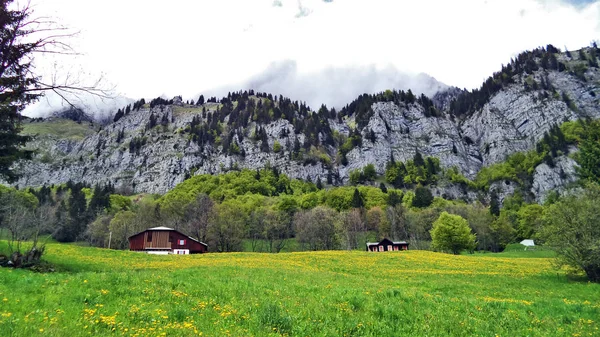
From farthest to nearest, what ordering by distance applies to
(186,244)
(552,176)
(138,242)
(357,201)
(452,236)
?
1. (552,176)
2. (357,201)
3. (452,236)
4. (186,244)
5. (138,242)

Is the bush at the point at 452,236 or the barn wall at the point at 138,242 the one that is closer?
the barn wall at the point at 138,242

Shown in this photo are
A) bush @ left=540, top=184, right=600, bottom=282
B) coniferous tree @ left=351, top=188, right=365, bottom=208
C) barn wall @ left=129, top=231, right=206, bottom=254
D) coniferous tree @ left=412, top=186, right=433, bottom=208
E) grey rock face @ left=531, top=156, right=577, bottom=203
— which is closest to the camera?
bush @ left=540, top=184, right=600, bottom=282

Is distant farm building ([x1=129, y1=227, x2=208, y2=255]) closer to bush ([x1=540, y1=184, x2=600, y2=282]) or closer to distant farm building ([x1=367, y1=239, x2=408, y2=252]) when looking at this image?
distant farm building ([x1=367, y1=239, x2=408, y2=252])

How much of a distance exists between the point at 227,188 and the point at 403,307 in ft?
548

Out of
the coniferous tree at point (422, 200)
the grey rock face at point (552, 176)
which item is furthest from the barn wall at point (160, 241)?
the grey rock face at point (552, 176)

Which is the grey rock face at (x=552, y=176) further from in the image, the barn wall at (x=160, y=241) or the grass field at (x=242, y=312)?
the grass field at (x=242, y=312)

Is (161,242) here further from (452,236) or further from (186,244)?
(452,236)

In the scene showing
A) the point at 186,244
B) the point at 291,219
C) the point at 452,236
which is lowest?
the point at 186,244

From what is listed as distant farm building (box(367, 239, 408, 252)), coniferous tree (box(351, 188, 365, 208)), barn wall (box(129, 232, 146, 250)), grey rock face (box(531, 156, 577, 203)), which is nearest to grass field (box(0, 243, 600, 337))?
barn wall (box(129, 232, 146, 250))

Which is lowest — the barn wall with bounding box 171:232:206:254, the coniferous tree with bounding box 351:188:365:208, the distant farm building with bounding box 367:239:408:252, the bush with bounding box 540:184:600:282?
the distant farm building with bounding box 367:239:408:252

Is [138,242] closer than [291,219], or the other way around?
[138,242]

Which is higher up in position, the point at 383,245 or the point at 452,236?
the point at 452,236

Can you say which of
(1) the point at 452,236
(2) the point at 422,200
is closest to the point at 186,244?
(1) the point at 452,236

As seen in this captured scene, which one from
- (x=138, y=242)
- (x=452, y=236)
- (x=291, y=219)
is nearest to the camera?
(x=138, y=242)
